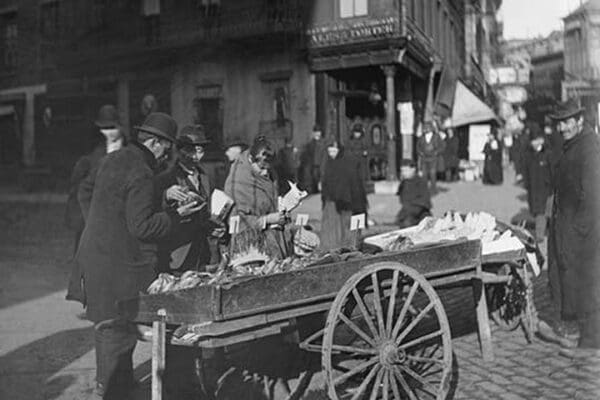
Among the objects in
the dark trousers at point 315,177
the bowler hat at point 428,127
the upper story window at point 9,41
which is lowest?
the dark trousers at point 315,177

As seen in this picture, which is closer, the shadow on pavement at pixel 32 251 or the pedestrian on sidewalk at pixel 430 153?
the shadow on pavement at pixel 32 251

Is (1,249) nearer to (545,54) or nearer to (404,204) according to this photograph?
(404,204)

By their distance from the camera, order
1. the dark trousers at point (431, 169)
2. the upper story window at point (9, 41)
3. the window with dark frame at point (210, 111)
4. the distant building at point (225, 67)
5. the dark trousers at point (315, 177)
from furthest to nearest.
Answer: the dark trousers at point (431, 169)
the window with dark frame at point (210, 111)
the dark trousers at point (315, 177)
the distant building at point (225, 67)
the upper story window at point (9, 41)

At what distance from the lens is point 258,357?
4.20 meters

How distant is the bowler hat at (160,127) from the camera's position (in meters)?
3.83

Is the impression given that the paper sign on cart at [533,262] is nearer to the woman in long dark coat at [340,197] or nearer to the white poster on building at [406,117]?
the woman in long dark coat at [340,197]

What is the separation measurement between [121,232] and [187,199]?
61cm

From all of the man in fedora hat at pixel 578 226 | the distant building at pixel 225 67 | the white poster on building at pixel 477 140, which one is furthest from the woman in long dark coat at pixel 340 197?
the white poster on building at pixel 477 140

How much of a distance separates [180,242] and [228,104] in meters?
9.57

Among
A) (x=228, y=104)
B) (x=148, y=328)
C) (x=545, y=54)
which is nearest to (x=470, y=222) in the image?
(x=148, y=328)

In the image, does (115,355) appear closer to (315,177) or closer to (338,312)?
(338,312)

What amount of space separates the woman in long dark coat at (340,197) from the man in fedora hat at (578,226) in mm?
3479

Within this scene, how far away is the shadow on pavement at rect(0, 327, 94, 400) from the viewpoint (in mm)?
4289

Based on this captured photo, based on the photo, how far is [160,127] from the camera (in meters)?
3.86
